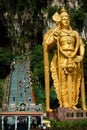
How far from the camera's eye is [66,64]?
15.2m

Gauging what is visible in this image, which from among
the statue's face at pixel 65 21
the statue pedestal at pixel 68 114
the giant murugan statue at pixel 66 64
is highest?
the statue's face at pixel 65 21

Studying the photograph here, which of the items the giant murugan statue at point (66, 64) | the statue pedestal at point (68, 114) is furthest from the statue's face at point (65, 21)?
the statue pedestal at point (68, 114)

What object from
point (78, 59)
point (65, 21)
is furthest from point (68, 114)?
point (65, 21)

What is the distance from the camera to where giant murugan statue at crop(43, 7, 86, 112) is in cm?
1527

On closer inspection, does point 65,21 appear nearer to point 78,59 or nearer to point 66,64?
point 78,59

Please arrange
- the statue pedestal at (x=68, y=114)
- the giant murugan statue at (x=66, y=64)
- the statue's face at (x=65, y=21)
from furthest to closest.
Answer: the statue's face at (x=65, y=21)
the giant murugan statue at (x=66, y=64)
the statue pedestal at (x=68, y=114)

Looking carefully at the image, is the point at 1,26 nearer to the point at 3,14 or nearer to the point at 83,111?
the point at 3,14

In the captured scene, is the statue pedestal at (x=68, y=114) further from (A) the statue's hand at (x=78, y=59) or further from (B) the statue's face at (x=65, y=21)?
(B) the statue's face at (x=65, y=21)

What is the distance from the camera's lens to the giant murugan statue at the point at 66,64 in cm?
1527

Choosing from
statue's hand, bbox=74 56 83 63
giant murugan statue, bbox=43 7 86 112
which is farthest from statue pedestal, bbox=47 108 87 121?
statue's hand, bbox=74 56 83 63

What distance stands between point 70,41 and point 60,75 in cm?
132

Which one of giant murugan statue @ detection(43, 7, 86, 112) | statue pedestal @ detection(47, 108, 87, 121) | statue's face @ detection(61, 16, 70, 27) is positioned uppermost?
statue's face @ detection(61, 16, 70, 27)

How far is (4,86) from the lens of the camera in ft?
81.1

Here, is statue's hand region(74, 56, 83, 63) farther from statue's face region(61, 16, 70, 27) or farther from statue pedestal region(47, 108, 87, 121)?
statue pedestal region(47, 108, 87, 121)
